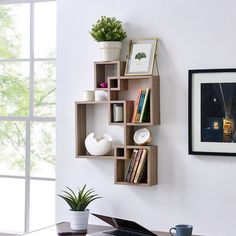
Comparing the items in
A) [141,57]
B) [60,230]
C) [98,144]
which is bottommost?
[60,230]

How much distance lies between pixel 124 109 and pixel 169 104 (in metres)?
0.28

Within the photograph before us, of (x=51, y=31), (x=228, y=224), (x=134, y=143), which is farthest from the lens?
(x=51, y=31)

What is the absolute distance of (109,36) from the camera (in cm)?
399

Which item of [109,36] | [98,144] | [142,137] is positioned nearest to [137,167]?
[142,137]

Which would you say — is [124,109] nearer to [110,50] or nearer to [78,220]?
[110,50]

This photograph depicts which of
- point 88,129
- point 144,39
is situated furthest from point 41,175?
point 144,39

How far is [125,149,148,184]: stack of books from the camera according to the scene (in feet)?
12.9

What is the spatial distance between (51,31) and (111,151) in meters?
1.07

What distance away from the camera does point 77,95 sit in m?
4.28

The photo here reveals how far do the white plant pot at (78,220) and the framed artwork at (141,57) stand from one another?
3.02ft

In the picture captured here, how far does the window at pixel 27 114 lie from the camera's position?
4.65 m

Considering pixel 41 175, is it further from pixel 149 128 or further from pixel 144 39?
pixel 144 39

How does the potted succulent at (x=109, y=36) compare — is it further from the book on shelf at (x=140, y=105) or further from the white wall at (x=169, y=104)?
the book on shelf at (x=140, y=105)

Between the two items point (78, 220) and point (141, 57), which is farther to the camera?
point (141, 57)
